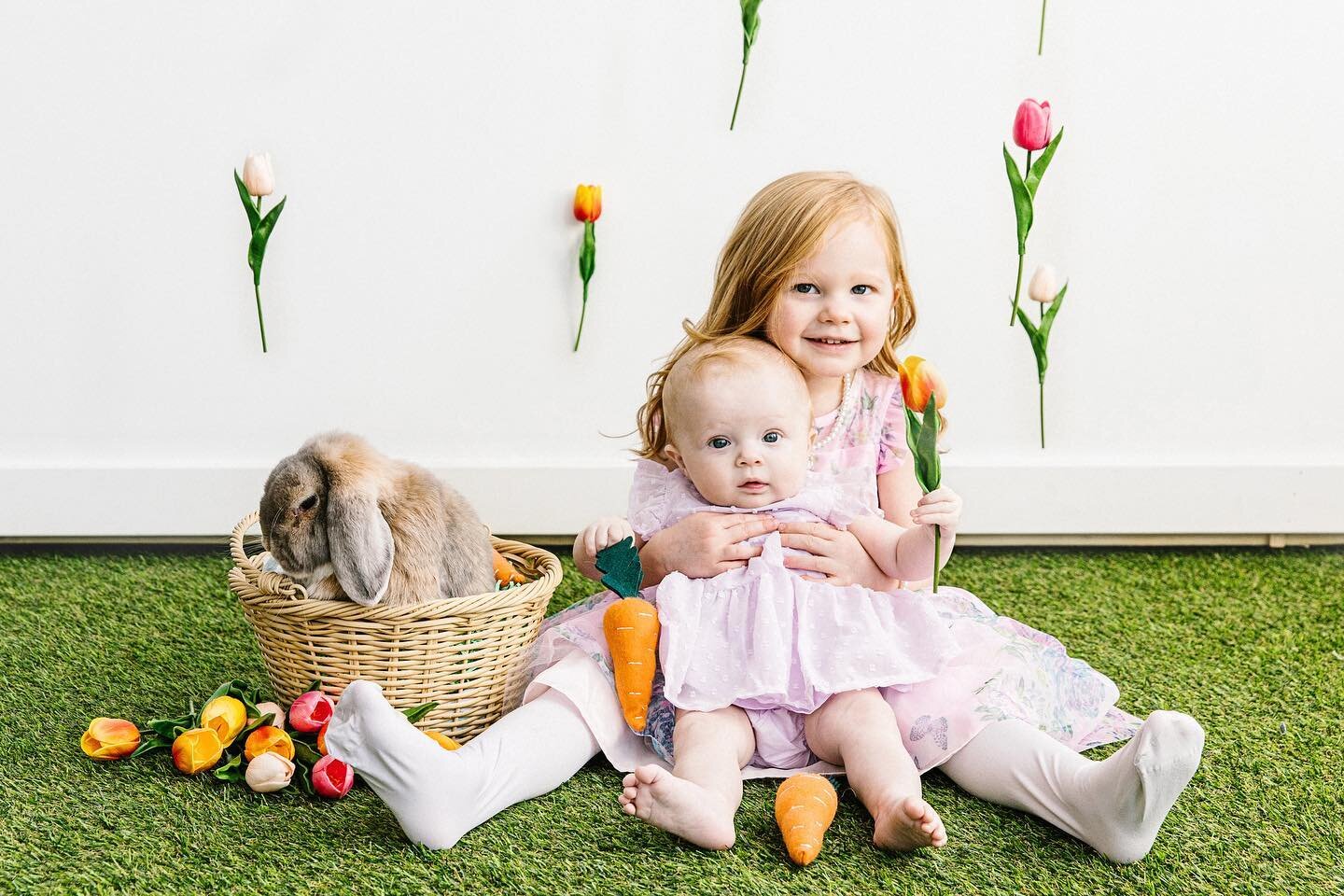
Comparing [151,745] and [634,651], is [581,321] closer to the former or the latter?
[634,651]

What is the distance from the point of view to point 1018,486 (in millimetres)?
2100

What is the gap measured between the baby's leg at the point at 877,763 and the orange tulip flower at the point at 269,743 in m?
0.55

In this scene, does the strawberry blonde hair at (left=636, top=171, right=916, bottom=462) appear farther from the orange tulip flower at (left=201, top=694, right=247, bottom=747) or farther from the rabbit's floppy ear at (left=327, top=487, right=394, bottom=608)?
the orange tulip flower at (left=201, top=694, right=247, bottom=747)

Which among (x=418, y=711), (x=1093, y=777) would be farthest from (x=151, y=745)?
(x=1093, y=777)

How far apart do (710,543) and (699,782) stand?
0.94 feet

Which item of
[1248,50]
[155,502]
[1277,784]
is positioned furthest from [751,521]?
[1248,50]

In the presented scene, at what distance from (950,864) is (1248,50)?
5.16 feet

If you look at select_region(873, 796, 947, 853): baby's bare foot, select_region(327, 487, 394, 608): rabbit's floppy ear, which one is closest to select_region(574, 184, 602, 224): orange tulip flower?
select_region(327, 487, 394, 608): rabbit's floppy ear

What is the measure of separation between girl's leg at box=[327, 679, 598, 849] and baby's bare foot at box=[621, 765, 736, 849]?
0.48 ft

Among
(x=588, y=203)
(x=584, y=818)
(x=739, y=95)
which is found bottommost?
(x=584, y=818)

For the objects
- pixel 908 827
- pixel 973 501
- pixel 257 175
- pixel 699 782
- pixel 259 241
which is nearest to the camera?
pixel 908 827

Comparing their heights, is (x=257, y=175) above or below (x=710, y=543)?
above

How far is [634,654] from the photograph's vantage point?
126cm

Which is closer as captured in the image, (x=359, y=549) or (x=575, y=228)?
(x=359, y=549)
